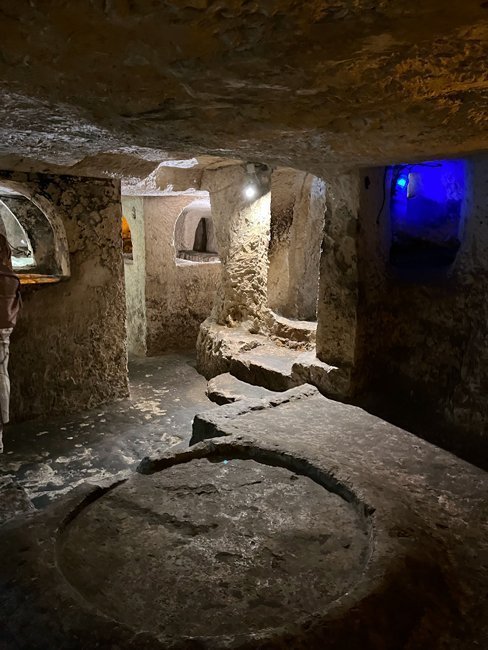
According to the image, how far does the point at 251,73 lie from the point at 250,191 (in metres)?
5.03

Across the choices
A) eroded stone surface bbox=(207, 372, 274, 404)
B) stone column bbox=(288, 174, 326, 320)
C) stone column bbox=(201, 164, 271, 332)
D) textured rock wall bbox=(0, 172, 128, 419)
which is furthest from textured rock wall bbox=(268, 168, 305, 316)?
textured rock wall bbox=(0, 172, 128, 419)

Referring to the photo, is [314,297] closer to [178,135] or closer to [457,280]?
[457,280]

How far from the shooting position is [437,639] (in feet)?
5.25

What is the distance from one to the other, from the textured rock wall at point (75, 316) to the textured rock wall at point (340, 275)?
270 cm

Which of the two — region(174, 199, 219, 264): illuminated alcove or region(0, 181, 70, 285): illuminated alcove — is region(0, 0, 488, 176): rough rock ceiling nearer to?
region(0, 181, 70, 285): illuminated alcove

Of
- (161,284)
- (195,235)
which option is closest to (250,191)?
(161,284)

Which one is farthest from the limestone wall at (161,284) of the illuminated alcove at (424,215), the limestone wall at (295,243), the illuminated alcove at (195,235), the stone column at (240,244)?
the illuminated alcove at (424,215)

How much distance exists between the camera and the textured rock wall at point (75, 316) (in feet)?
16.4

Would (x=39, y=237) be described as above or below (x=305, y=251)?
above

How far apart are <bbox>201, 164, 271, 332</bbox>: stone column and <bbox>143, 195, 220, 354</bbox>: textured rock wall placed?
1.46 m

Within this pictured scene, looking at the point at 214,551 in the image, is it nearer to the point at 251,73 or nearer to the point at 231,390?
the point at 251,73

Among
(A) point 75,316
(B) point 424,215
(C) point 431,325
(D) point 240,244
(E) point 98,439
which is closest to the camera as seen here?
(C) point 431,325

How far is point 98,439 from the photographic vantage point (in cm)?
477

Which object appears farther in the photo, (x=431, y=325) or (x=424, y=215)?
(x=424, y=215)
